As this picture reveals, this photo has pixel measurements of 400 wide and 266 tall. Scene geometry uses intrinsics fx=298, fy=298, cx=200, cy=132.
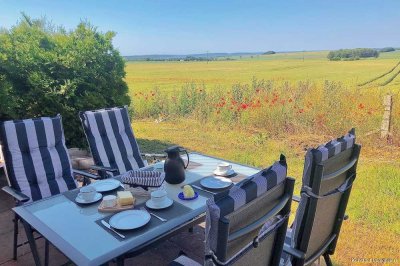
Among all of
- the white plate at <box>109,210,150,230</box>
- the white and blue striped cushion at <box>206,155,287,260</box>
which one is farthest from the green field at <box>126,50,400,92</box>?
the white and blue striped cushion at <box>206,155,287,260</box>

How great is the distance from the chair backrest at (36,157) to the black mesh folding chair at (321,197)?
209cm

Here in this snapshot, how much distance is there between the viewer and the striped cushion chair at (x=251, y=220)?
97 centimetres

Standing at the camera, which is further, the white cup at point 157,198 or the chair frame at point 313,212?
the white cup at point 157,198

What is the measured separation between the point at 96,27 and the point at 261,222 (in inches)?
190

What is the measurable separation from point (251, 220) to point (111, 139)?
97.4 inches

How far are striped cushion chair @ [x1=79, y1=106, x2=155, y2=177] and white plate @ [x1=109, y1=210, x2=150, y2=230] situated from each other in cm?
124

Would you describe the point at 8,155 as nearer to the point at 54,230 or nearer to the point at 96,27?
the point at 54,230

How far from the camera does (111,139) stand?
129 inches

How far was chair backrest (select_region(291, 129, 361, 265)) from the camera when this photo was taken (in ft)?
4.77

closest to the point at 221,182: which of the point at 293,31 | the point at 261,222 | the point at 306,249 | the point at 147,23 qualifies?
the point at 306,249

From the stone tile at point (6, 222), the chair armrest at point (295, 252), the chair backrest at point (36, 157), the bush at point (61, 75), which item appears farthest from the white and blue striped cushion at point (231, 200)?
the bush at point (61, 75)

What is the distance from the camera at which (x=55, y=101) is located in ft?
14.1

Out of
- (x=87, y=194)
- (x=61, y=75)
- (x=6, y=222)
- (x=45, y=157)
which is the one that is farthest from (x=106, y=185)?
(x=61, y=75)

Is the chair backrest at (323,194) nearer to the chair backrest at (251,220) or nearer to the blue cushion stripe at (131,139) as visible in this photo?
the chair backrest at (251,220)
